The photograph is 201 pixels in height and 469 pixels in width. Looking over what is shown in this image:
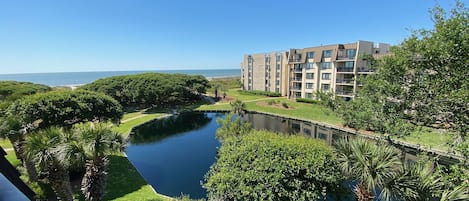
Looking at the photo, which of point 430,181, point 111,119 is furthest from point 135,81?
point 430,181

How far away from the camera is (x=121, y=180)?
1714 cm

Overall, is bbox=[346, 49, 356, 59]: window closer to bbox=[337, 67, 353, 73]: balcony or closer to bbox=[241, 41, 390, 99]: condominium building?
bbox=[241, 41, 390, 99]: condominium building

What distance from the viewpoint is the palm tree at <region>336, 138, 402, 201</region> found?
9.07 metres

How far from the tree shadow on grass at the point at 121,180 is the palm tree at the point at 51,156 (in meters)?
4.48

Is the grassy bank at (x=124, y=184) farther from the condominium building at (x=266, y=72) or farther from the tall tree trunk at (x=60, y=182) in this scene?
the condominium building at (x=266, y=72)

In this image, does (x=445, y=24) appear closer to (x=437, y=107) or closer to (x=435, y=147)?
(x=437, y=107)

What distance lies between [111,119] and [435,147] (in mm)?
31690

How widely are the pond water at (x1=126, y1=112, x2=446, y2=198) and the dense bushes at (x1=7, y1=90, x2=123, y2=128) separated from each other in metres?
6.13

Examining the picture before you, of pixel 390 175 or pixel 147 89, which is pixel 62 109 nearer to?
Result: pixel 390 175

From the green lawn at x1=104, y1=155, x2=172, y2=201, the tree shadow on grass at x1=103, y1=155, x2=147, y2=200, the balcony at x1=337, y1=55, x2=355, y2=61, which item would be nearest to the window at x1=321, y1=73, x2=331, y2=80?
the balcony at x1=337, y1=55, x2=355, y2=61

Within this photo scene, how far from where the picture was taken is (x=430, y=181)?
27.8ft

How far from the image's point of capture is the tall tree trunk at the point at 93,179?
10.1m

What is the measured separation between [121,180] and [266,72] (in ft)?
173

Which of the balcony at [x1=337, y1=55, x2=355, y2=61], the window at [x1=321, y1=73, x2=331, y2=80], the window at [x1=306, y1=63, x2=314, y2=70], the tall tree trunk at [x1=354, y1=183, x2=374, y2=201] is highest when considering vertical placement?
the balcony at [x1=337, y1=55, x2=355, y2=61]
